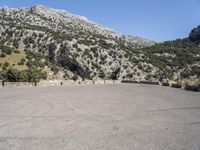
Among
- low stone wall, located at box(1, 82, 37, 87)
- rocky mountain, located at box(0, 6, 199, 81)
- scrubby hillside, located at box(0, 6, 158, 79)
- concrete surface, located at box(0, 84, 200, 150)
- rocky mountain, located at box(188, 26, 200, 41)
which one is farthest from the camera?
rocky mountain, located at box(188, 26, 200, 41)

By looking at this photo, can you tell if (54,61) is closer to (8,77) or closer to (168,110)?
(8,77)

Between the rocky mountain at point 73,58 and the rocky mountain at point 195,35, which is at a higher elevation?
the rocky mountain at point 195,35

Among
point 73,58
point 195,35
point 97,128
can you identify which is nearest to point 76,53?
point 73,58

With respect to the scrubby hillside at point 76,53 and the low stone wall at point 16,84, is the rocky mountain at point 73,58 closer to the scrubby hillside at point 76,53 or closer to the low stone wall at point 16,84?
the scrubby hillside at point 76,53

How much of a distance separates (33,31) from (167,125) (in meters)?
66.5

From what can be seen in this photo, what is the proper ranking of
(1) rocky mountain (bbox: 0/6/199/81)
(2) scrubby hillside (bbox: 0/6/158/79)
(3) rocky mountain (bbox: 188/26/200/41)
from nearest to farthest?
(1) rocky mountain (bbox: 0/6/199/81) → (2) scrubby hillside (bbox: 0/6/158/79) → (3) rocky mountain (bbox: 188/26/200/41)

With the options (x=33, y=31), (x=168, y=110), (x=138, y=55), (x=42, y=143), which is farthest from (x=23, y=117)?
(x=138, y=55)

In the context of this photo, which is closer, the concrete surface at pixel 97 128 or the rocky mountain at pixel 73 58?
the concrete surface at pixel 97 128

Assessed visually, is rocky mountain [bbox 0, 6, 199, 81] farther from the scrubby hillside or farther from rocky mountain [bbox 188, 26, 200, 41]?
rocky mountain [bbox 188, 26, 200, 41]

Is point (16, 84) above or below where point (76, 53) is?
below

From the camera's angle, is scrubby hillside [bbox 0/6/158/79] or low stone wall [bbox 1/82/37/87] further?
scrubby hillside [bbox 0/6/158/79]

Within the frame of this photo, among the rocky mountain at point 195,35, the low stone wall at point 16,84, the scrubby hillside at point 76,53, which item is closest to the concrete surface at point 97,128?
the low stone wall at point 16,84

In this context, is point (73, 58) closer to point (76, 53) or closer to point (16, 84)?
point (76, 53)

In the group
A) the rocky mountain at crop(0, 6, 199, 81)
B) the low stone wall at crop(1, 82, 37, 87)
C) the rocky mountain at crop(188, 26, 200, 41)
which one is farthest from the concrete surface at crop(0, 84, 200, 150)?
the rocky mountain at crop(188, 26, 200, 41)
